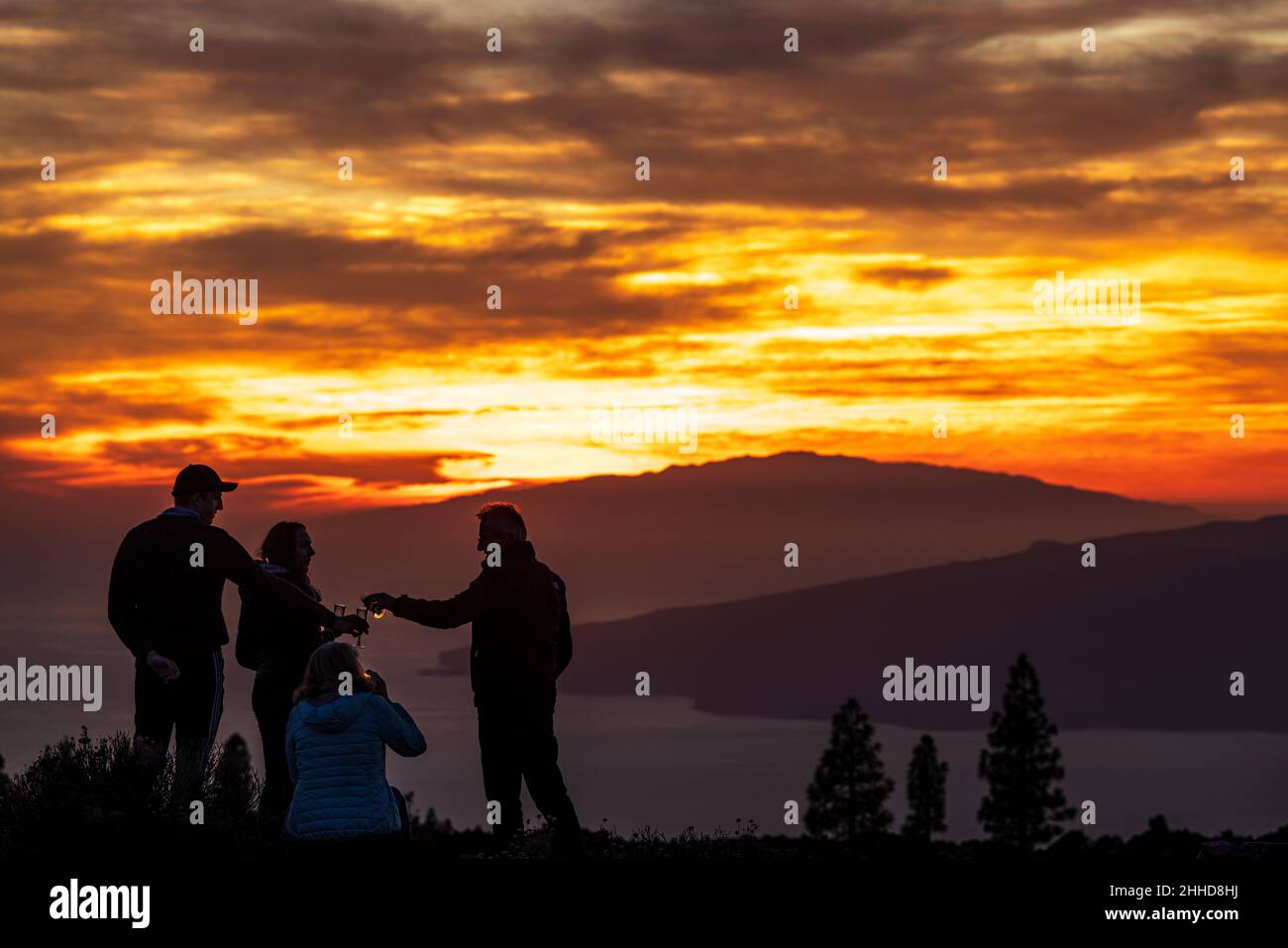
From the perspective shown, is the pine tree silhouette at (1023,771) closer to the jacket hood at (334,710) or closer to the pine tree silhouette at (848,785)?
the pine tree silhouette at (848,785)

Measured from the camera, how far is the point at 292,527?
13.9 m

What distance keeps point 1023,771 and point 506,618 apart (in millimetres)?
72924

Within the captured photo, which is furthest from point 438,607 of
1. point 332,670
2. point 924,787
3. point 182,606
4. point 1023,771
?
point 924,787

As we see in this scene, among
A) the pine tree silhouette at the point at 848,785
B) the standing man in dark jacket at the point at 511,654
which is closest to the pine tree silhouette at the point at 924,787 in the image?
the pine tree silhouette at the point at 848,785

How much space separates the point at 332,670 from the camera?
11180 millimetres

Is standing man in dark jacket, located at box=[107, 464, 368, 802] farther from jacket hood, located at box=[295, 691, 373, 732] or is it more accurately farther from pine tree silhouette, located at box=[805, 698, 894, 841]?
pine tree silhouette, located at box=[805, 698, 894, 841]

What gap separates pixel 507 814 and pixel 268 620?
7.83 feet

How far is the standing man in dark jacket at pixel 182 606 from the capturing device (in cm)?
1357

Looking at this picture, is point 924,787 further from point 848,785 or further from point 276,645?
point 276,645

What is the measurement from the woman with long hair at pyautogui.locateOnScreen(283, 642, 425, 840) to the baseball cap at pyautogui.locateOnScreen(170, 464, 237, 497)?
3.03m

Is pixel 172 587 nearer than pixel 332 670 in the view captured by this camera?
No
